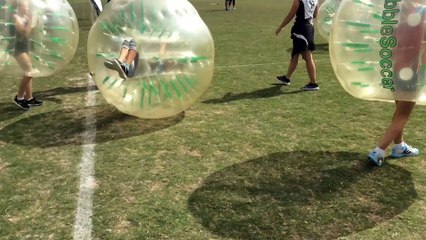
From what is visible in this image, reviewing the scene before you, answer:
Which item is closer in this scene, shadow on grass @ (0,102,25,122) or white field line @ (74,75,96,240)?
white field line @ (74,75,96,240)

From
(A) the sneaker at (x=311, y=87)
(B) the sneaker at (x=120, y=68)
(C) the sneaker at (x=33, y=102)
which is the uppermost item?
(B) the sneaker at (x=120, y=68)

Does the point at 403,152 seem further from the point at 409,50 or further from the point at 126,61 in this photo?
the point at 126,61

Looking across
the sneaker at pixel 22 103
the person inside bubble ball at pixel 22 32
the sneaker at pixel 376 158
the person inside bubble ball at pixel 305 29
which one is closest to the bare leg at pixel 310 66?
the person inside bubble ball at pixel 305 29

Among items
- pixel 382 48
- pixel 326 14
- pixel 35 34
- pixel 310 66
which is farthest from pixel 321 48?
pixel 382 48

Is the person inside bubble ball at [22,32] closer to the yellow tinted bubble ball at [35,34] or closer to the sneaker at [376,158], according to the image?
the yellow tinted bubble ball at [35,34]

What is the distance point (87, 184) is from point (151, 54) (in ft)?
5.04

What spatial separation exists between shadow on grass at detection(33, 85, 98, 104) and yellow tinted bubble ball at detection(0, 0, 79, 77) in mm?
746

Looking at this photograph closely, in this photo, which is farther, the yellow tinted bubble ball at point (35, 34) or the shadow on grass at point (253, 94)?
the shadow on grass at point (253, 94)

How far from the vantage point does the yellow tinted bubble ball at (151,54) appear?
16.1 ft

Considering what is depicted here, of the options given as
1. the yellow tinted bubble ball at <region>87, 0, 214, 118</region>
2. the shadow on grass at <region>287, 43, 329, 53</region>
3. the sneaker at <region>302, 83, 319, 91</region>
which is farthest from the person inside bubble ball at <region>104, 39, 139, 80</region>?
the shadow on grass at <region>287, 43, 329, 53</region>

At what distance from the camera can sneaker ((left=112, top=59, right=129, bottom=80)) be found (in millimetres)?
4785

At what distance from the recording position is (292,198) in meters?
3.97

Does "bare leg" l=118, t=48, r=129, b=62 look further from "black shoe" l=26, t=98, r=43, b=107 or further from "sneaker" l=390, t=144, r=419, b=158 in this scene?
"sneaker" l=390, t=144, r=419, b=158

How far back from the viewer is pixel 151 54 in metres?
4.95
